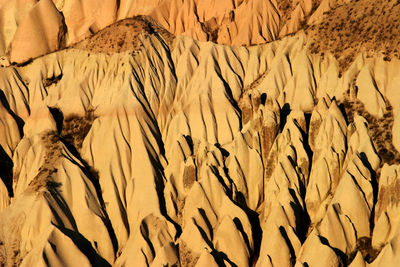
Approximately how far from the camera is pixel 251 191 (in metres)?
49.4

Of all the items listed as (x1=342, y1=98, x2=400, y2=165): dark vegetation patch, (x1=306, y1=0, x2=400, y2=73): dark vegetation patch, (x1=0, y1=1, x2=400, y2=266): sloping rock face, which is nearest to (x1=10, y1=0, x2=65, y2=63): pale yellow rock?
(x1=0, y1=1, x2=400, y2=266): sloping rock face

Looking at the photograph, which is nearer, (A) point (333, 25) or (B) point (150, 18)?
(A) point (333, 25)

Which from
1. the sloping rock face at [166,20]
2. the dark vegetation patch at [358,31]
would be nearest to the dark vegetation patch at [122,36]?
the sloping rock face at [166,20]

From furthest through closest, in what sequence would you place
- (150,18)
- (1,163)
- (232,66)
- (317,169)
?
(150,18), (232,66), (1,163), (317,169)

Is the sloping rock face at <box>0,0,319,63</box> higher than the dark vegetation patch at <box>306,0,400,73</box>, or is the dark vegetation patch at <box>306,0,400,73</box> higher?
the sloping rock face at <box>0,0,319,63</box>

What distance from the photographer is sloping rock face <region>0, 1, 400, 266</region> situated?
44406 mm

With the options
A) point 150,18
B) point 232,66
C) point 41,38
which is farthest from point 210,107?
point 41,38

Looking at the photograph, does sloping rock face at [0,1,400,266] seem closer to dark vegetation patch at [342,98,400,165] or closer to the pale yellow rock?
dark vegetation patch at [342,98,400,165]

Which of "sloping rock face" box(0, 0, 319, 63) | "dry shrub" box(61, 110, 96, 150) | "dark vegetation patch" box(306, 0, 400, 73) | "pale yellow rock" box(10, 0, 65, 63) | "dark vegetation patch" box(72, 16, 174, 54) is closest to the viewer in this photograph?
"dark vegetation patch" box(306, 0, 400, 73)

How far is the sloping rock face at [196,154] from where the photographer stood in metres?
44.4

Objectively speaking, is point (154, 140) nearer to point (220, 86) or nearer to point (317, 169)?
point (220, 86)

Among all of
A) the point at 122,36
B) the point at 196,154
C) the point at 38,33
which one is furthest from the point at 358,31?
the point at 38,33

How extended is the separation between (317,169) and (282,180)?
2.43 m

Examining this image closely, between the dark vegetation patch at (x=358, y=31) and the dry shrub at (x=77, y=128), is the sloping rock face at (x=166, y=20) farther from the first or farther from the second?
the dry shrub at (x=77, y=128)
